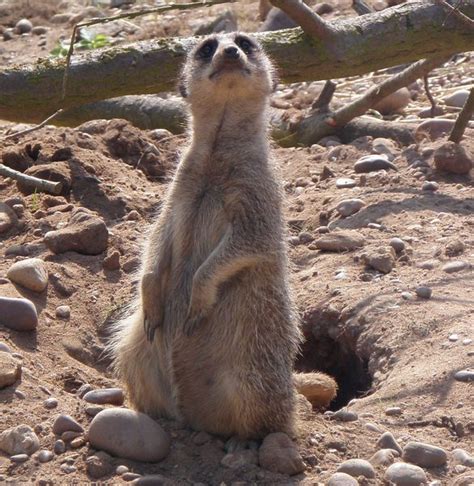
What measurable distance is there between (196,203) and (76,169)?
2.35 metres

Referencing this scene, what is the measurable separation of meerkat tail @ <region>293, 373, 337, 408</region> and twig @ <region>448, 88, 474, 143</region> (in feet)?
7.79

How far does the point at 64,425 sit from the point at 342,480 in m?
1.03

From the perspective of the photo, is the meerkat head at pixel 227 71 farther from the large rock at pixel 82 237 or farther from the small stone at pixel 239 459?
the small stone at pixel 239 459

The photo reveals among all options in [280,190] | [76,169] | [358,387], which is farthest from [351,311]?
[76,169]

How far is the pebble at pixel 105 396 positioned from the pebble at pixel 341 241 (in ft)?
6.30

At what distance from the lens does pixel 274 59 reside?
6.22 metres

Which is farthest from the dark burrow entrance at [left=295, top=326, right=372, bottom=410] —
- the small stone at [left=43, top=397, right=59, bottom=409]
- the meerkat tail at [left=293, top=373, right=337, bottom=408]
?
the small stone at [left=43, top=397, right=59, bottom=409]

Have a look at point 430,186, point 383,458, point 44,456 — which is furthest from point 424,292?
point 44,456

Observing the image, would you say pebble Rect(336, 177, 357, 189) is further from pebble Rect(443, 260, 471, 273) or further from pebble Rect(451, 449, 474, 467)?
pebble Rect(451, 449, 474, 467)

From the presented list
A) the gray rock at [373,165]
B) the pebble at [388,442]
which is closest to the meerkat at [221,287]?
the pebble at [388,442]

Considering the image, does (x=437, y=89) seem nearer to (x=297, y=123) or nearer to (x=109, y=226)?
(x=297, y=123)

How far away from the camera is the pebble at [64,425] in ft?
12.9

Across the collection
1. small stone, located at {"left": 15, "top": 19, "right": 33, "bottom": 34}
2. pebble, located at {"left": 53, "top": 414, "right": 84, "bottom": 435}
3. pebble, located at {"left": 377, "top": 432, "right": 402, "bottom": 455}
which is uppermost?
pebble, located at {"left": 377, "top": 432, "right": 402, "bottom": 455}

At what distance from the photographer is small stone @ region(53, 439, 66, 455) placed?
12.6 ft
